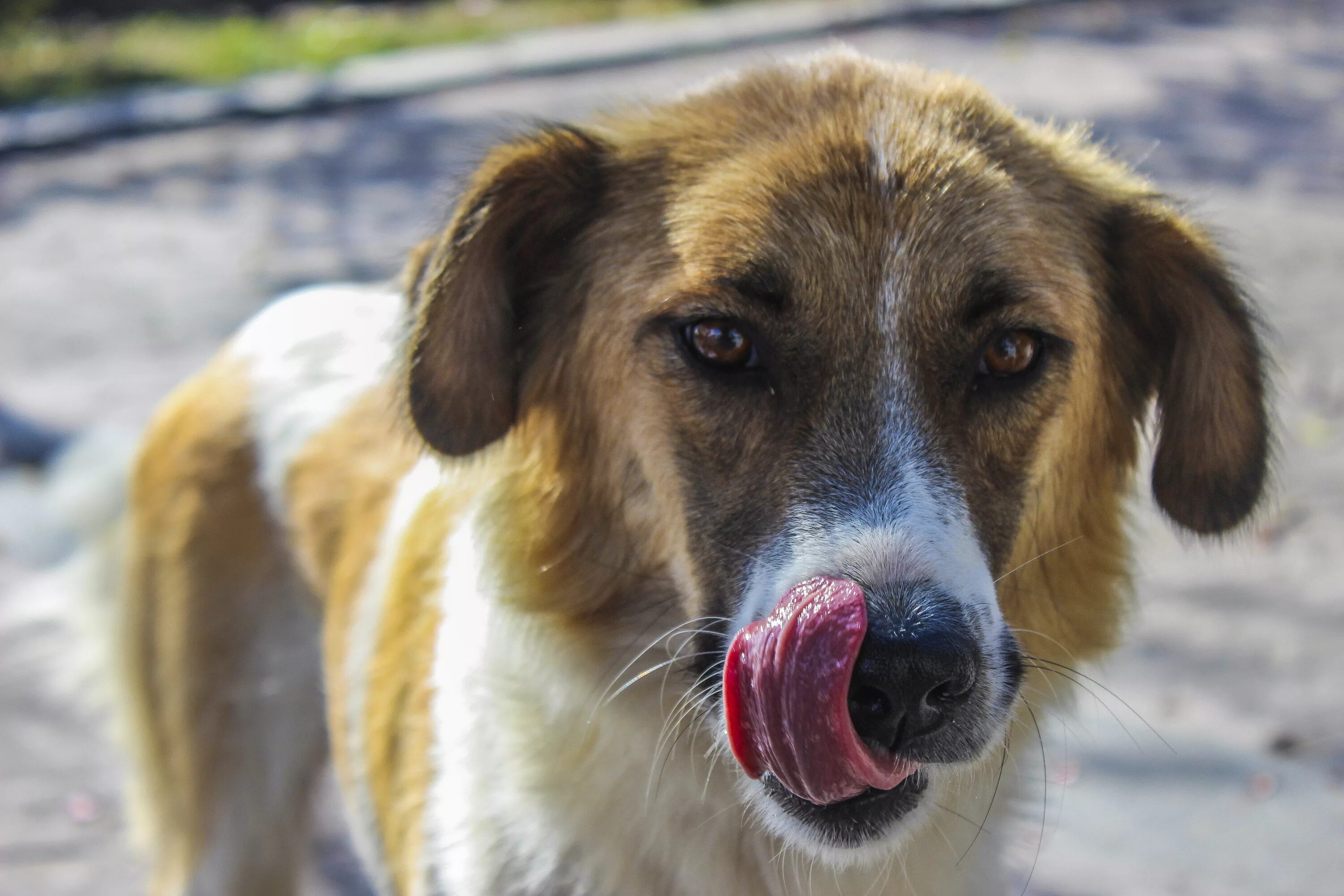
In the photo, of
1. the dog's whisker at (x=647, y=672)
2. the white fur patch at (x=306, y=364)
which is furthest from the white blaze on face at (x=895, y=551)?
the white fur patch at (x=306, y=364)

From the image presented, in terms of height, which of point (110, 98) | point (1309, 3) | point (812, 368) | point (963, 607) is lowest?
point (1309, 3)

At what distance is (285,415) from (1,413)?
311 cm

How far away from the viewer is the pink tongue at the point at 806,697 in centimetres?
184

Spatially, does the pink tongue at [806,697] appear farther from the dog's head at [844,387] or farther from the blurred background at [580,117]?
the blurred background at [580,117]

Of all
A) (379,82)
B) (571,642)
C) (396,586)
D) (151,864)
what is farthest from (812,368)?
(379,82)

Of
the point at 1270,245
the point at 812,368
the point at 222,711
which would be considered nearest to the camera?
the point at 812,368

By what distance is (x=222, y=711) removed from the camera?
3115mm

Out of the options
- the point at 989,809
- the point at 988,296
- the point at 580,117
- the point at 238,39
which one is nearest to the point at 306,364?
the point at 580,117

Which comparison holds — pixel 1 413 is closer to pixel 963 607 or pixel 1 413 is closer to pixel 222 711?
pixel 222 711

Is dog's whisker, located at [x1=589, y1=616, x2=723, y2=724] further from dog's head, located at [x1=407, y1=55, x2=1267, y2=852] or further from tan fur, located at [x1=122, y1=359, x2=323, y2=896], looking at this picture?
tan fur, located at [x1=122, y1=359, x2=323, y2=896]

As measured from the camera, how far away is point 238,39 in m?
11.0

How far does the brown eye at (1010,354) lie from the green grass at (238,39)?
8995mm

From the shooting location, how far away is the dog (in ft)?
6.59

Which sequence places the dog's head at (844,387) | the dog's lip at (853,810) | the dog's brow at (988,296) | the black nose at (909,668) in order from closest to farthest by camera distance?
the black nose at (909,668)
the dog's head at (844,387)
the dog's lip at (853,810)
the dog's brow at (988,296)
